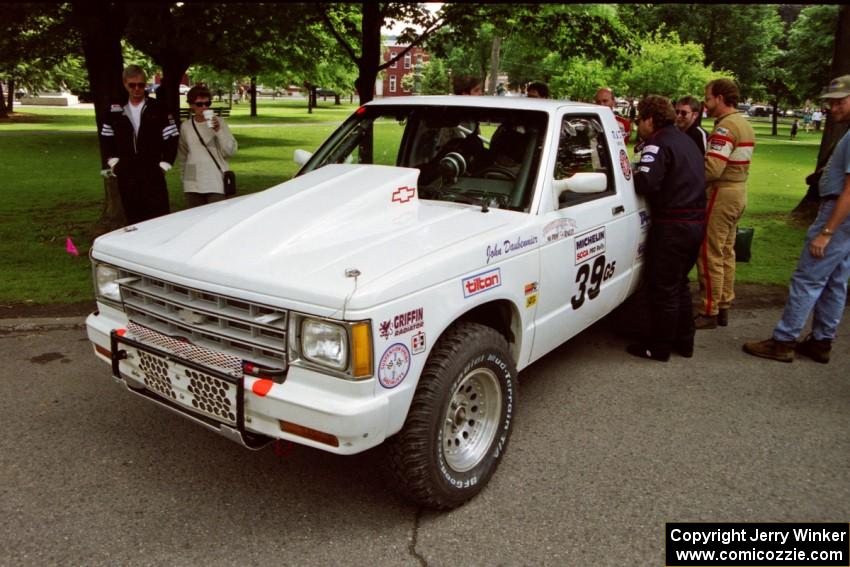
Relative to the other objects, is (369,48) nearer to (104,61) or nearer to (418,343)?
(104,61)

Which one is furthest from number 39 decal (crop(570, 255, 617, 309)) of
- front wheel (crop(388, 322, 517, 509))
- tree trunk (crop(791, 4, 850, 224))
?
tree trunk (crop(791, 4, 850, 224))

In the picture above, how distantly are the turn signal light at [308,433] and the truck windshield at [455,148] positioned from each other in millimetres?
1708

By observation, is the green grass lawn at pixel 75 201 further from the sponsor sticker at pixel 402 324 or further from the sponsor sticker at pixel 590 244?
the sponsor sticker at pixel 402 324

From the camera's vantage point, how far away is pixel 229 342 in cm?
290

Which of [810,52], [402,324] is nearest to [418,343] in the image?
[402,324]

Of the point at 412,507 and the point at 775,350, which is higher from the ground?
the point at 775,350

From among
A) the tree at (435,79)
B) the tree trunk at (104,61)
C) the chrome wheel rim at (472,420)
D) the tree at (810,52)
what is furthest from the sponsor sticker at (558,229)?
the tree at (435,79)

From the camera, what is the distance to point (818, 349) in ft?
17.3

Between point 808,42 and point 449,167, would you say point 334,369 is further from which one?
point 808,42

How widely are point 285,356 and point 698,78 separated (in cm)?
4059

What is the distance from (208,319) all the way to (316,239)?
0.60m

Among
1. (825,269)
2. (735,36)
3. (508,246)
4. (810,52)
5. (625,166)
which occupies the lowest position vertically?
(825,269)

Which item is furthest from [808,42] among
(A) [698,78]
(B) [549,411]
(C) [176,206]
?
(B) [549,411]

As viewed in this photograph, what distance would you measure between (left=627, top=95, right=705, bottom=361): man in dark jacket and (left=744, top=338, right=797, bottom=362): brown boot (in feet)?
2.64
